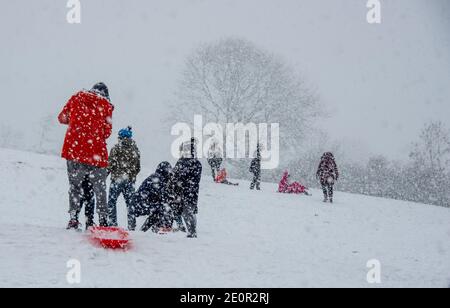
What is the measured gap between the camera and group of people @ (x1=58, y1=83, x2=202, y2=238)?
5.56 meters

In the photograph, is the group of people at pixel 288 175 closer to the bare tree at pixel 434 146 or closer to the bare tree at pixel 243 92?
the bare tree at pixel 243 92

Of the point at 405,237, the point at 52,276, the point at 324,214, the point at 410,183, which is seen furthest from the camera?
the point at 410,183

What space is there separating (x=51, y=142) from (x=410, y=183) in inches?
2194

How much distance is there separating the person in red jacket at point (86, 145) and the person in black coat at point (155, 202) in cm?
211

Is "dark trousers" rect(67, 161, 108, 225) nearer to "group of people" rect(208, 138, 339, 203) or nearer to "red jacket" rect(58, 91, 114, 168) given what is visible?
"red jacket" rect(58, 91, 114, 168)

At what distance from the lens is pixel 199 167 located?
7633mm

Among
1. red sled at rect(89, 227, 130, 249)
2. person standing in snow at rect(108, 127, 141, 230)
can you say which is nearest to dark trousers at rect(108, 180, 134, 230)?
person standing in snow at rect(108, 127, 141, 230)

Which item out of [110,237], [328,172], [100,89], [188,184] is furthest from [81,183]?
[328,172]

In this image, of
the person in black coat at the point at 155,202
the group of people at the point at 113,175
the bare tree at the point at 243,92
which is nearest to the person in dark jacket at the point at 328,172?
the group of people at the point at 113,175

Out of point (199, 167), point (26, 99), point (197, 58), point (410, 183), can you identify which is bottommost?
point (410, 183)

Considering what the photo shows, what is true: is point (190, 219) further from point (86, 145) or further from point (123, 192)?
point (86, 145)

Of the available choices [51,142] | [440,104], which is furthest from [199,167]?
[440,104]

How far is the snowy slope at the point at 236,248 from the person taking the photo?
4359 mm
